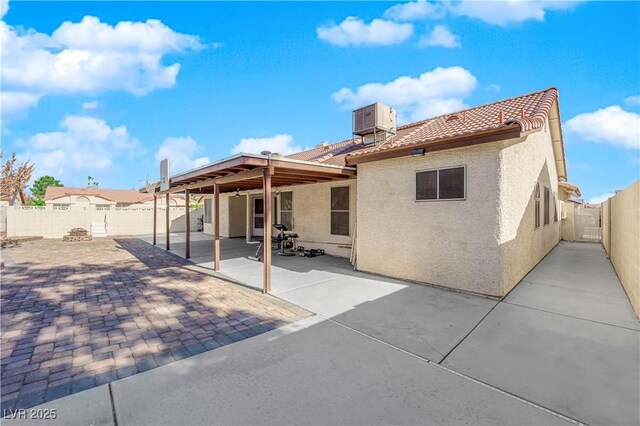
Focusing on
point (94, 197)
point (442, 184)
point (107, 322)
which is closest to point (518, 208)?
point (442, 184)

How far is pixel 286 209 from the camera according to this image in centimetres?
1316

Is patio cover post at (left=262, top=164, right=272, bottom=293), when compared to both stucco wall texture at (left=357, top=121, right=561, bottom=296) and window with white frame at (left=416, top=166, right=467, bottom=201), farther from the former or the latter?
window with white frame at (left=416, top=166, right=467, bottom=201)

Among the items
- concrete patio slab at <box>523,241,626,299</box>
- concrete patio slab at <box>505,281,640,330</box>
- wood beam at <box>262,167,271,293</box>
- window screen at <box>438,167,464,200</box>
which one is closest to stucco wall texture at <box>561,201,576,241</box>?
concrete patio slab at <box>523,241,626,299</box>

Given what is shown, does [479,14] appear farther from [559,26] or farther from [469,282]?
[469,282]

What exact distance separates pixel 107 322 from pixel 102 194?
165 ft

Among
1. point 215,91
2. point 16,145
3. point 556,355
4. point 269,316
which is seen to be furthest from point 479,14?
point 16,145

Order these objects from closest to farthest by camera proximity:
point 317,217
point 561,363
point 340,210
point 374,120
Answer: point 561,363 → point 374,120 → point 340,210 → point 317,217

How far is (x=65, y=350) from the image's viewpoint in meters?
3.70

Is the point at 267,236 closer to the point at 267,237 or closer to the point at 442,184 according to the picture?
the point at 267,237

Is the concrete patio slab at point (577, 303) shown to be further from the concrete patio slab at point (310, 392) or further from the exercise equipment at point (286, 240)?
the exercise equipment at point (286, 240)

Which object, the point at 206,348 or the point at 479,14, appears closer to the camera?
the point at 206,348

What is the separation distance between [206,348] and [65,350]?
1.82 m

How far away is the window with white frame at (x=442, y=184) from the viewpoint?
Answer: 611 centimetres

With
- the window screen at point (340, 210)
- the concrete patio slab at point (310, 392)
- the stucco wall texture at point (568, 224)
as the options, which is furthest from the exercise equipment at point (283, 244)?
the stucco wall texture at point (568, 224)
